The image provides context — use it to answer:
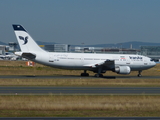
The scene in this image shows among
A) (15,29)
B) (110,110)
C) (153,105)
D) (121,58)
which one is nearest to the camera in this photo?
(110,110)

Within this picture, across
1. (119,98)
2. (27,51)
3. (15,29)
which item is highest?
(15,29)

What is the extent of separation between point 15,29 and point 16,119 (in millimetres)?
28293

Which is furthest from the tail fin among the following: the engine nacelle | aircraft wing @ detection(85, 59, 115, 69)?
the engine nacelle

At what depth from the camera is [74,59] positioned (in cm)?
4356

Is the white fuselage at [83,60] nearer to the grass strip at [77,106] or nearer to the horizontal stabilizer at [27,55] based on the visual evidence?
the horizontal stabilizer at [27,55]

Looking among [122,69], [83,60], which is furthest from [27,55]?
[122,69]

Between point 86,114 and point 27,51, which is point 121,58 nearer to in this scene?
point 27,51

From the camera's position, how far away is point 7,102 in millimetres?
20172

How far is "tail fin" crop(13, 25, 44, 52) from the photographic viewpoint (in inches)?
1646

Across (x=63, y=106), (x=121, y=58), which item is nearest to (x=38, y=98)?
(x=63, y=106)

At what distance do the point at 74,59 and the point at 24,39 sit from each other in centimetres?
762

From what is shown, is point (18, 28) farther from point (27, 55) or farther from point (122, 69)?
point (122, 69)

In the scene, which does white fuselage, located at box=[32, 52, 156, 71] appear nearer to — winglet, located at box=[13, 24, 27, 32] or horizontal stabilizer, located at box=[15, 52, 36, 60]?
horizontal stabilizer, located at box=[15, 52, 36, 60]

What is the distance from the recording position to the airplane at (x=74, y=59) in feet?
137
